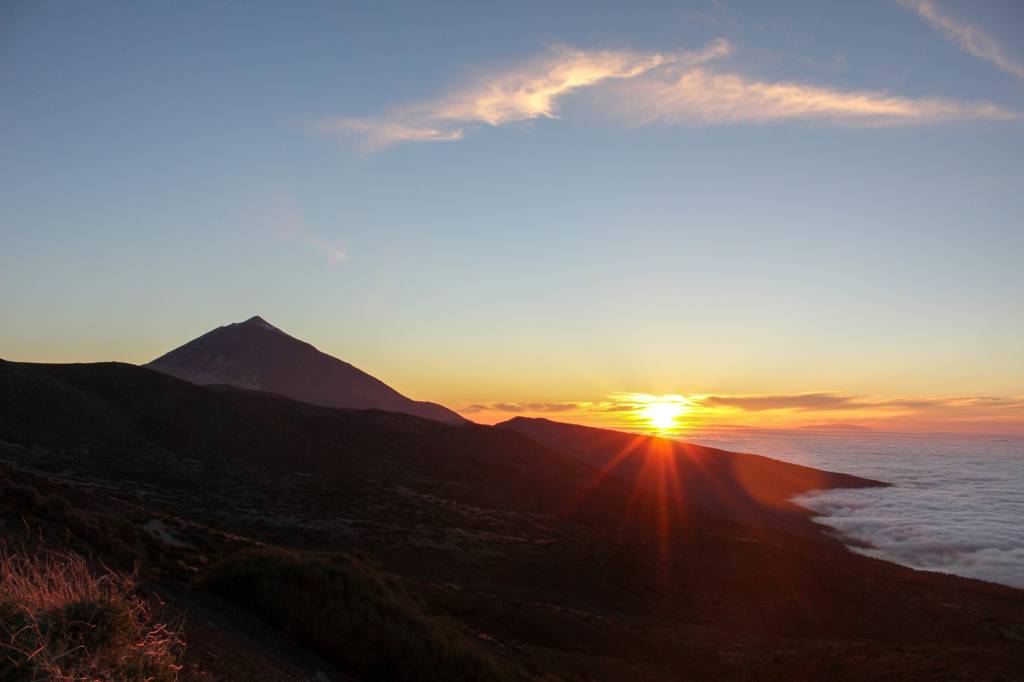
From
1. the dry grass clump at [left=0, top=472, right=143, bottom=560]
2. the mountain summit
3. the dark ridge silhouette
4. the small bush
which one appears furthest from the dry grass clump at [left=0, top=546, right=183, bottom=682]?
the mountain summit

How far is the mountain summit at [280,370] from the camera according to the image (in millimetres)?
134375

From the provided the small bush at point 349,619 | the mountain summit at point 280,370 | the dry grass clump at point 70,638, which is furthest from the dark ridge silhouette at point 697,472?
the dry grass clump at point 70,638

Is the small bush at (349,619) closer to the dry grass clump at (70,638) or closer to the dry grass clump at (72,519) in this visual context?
the dry grass clump at (72,519)

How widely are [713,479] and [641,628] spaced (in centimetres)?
6041

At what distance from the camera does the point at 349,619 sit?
1113cm

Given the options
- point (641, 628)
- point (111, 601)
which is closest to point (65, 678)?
A: point (111, 601)

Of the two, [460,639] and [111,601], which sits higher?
[111,601]

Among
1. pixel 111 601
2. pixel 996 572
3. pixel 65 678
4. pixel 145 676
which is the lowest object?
pixel 996 572

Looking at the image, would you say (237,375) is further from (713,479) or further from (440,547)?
(440,547)

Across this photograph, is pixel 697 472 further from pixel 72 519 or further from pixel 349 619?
pixel 72 519

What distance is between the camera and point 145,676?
→ 5301 millimetres

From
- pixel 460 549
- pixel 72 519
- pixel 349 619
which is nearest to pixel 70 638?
pixel 349 619

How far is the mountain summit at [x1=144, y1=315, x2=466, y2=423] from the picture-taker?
441 feet

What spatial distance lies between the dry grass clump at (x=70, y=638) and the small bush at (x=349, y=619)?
533 centimetres
